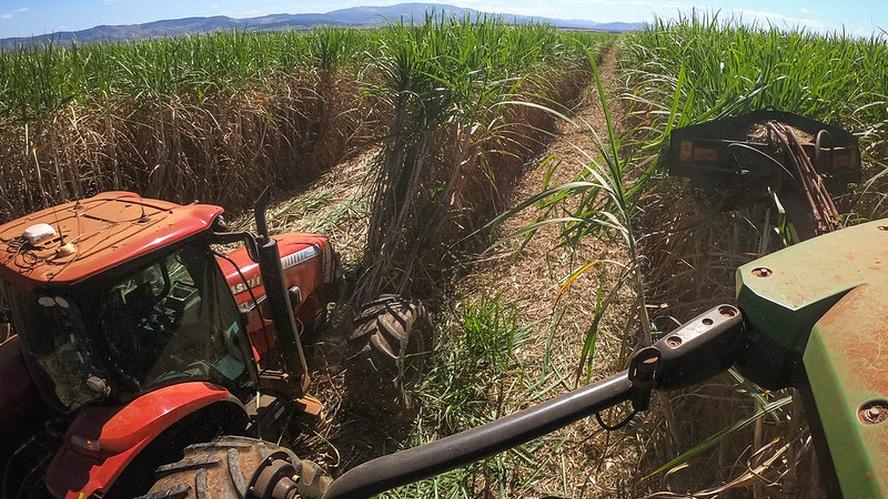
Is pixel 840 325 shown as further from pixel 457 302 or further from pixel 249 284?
pixel 457 302

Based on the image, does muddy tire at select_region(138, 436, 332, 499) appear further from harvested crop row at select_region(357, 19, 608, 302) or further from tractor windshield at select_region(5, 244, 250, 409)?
harvested crop row at select_region(357, 19, 608, 302)

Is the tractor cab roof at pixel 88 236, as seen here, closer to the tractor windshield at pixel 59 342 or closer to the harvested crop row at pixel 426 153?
the tractor windshield at pixel 59 342

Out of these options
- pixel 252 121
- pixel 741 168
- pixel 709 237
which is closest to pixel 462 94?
pixel 709 237

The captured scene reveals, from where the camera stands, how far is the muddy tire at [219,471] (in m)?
1.66

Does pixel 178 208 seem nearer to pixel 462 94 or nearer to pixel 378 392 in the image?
pixel 378 392

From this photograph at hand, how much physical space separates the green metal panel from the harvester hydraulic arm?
7 cm

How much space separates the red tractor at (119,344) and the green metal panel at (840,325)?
1.80 m

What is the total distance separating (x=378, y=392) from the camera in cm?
274

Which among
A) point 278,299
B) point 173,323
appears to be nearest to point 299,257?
point 278,299

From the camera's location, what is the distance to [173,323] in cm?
211

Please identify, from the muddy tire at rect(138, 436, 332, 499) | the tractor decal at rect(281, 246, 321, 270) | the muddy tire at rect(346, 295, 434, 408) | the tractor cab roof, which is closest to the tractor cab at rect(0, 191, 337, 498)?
the tractor cab roof

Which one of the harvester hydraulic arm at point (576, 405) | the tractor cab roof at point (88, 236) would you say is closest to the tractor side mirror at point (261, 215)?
the tractor cab roof at point (88, 236)

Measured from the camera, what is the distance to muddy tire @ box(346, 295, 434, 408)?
2.70m

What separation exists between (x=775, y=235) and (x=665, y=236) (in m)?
0.85
